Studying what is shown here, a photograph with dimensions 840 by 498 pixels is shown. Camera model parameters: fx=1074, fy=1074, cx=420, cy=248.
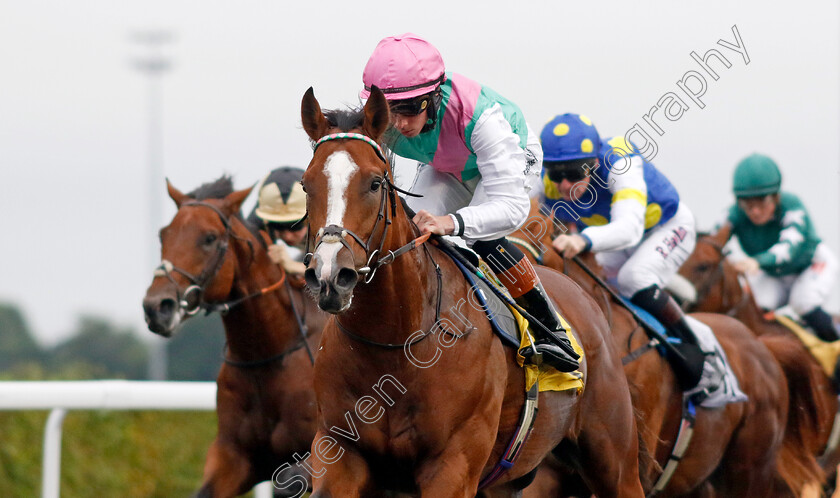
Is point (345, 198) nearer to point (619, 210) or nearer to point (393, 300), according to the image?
point (393, 300)

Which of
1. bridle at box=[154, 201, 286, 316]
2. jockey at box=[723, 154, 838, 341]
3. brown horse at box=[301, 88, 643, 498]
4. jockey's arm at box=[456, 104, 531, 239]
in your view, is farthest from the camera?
jockey at box=[723, 154, 838, 341]

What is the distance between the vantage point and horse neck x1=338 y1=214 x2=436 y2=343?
3.53m

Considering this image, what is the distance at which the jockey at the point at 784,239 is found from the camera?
313 inches

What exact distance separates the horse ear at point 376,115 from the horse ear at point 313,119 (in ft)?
0.45

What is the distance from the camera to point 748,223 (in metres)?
8.35

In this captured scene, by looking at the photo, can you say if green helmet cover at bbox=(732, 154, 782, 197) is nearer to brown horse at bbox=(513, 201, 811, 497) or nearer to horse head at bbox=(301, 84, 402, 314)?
brown horse at bbox=(513, 201, 811, 497)

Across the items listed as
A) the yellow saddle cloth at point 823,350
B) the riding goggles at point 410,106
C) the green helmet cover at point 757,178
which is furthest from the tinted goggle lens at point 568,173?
the yellow saddle cloth at point 823,350

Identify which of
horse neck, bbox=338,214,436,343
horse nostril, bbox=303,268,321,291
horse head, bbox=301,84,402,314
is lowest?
horse neck, bbox=338,214,436,343

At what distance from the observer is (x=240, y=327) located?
5656 mm

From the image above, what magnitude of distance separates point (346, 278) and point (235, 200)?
2.86 metres

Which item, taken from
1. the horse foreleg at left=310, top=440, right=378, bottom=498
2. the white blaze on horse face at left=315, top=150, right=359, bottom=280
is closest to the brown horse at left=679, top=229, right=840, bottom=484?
the horse foreleg at left=310, top=440, right=378, bottom=498

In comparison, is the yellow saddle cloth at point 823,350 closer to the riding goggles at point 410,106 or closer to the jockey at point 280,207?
the jockey at point 280,207

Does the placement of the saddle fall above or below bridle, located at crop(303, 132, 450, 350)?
below

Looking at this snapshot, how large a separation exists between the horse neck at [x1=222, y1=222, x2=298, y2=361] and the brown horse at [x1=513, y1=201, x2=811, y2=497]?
53.0 inches
